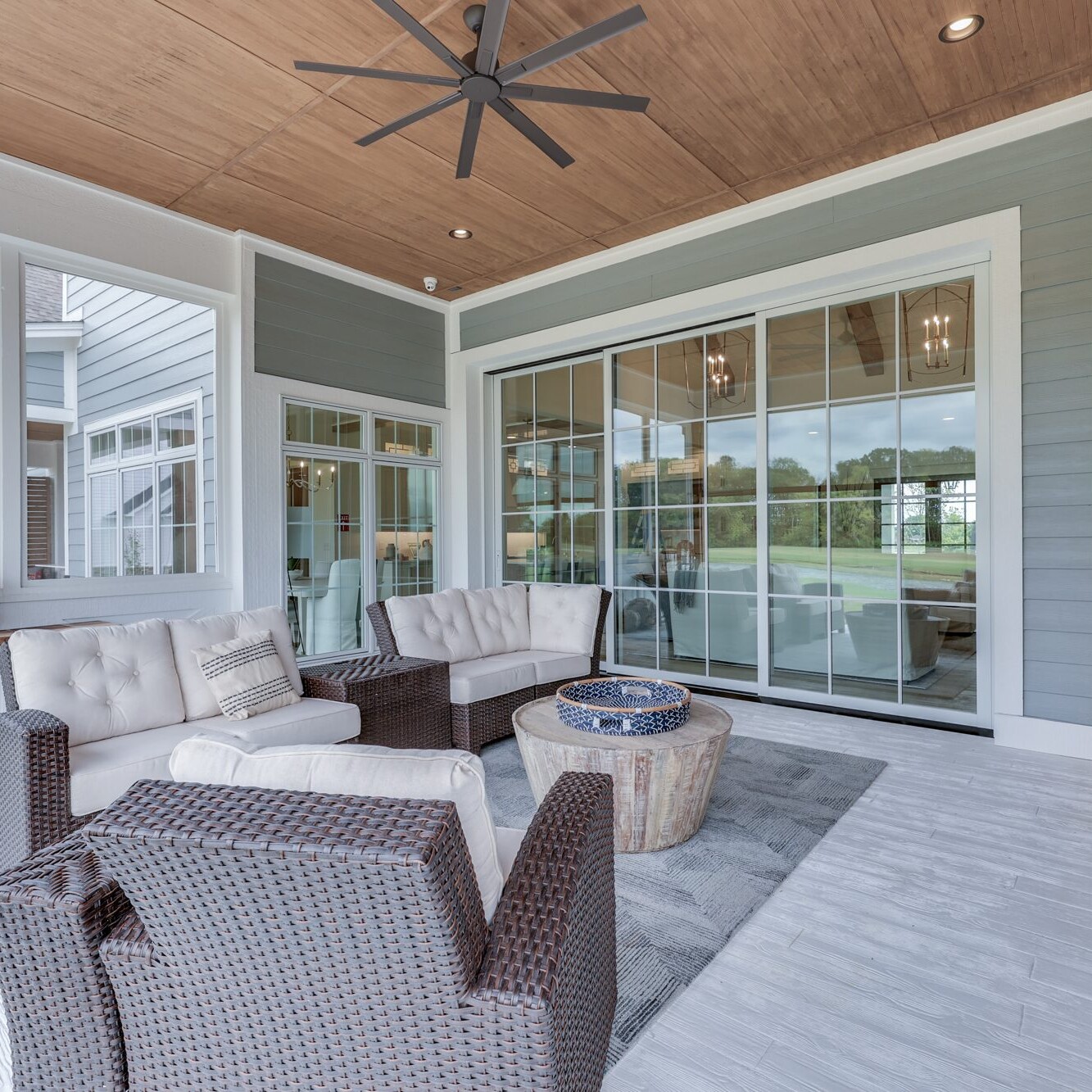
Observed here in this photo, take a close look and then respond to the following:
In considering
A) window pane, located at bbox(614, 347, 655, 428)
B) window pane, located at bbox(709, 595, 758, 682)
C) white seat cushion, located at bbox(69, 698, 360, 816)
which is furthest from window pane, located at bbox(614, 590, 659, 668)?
white seat cushion, located at bbox(69, 698, 360, 816)

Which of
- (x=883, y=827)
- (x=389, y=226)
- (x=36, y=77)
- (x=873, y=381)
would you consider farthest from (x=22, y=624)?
(x=873, y=381)

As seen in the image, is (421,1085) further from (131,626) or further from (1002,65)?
(1002,65)

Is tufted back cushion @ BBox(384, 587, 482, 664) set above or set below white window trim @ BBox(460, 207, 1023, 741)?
below

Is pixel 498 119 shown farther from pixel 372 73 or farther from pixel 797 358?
pixel 797 358

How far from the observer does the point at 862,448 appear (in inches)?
181

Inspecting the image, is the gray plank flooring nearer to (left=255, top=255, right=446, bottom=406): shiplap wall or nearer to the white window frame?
the white window frame

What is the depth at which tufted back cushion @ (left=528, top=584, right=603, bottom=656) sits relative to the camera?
4562 mm

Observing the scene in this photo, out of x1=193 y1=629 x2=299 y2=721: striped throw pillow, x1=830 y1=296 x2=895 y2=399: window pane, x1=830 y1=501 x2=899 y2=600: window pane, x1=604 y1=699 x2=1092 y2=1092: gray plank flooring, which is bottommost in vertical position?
x1=604 y1=699 x2=1092 y2=1092: gray plank flooring

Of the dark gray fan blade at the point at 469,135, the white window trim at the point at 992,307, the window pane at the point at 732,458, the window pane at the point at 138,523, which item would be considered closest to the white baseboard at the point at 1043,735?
the white window trim at the point at 992,307

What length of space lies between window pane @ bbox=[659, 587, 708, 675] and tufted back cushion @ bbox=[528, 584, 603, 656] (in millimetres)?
1089

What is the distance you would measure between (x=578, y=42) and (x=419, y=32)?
593 mm

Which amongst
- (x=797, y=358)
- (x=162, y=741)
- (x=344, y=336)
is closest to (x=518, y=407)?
(x=344, y=336)

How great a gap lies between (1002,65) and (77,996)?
15.9ft

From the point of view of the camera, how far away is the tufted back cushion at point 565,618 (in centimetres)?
456
